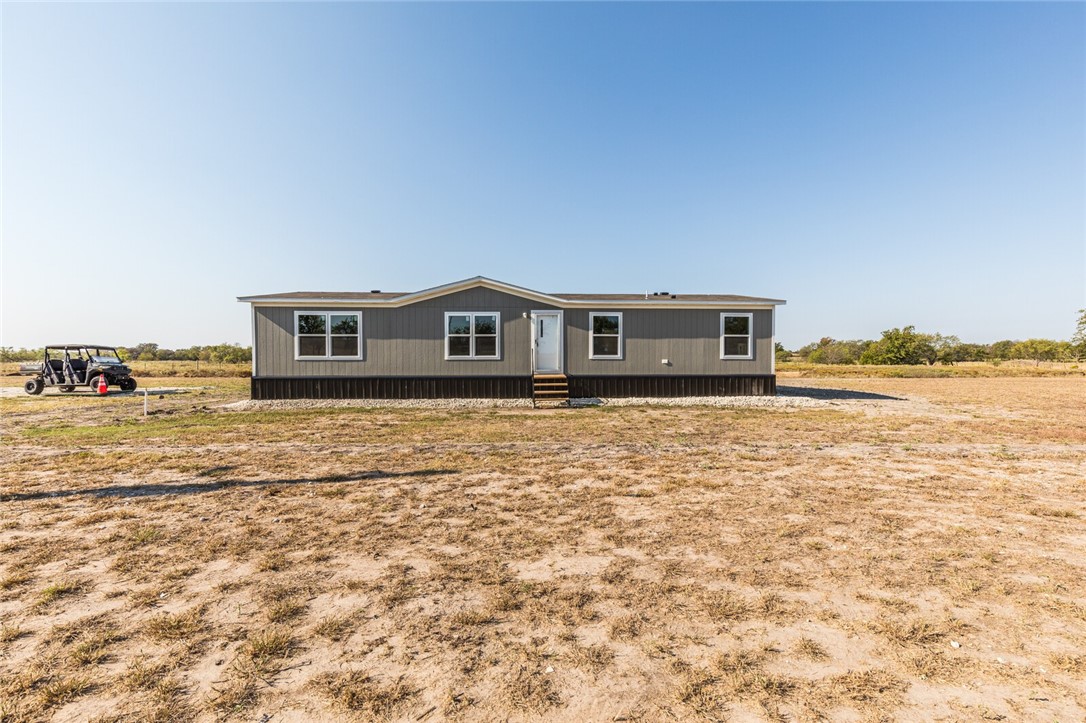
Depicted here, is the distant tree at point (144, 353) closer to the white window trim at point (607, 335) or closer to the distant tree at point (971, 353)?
the white window trim at point (607, 335)

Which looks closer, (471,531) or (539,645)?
(539,645)

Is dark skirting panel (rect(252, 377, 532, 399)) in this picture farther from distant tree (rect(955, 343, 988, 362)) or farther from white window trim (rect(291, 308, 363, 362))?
distant tree (rect(955, 343, 988, 362))

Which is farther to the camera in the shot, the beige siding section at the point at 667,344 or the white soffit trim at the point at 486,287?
the beige siding section at the point at 667,344

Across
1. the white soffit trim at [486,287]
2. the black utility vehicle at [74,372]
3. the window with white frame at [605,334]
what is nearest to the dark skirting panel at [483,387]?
the window with white frame at [605,334]

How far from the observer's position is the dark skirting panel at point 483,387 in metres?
14.2

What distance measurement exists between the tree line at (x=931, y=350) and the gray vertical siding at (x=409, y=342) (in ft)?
167

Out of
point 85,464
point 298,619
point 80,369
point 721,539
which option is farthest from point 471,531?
point 80,369

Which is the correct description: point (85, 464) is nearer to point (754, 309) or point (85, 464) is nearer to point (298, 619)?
point (298, 619)

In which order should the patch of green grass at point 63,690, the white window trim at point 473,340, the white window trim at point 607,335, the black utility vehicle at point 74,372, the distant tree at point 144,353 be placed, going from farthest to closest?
the distant tree at point 144,353
the black utility vehicle at point 74,372
the white window trim at point 607,335
the white window trim at point 473,340
the patch of green grass at point 63,690

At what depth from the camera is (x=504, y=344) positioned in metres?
14.9

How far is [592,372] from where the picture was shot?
15.2 meters

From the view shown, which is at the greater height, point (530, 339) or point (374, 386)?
point (530, 339)

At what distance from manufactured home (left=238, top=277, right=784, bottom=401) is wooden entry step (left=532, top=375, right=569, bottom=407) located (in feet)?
0.11

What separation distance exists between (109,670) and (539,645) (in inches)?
82.8
